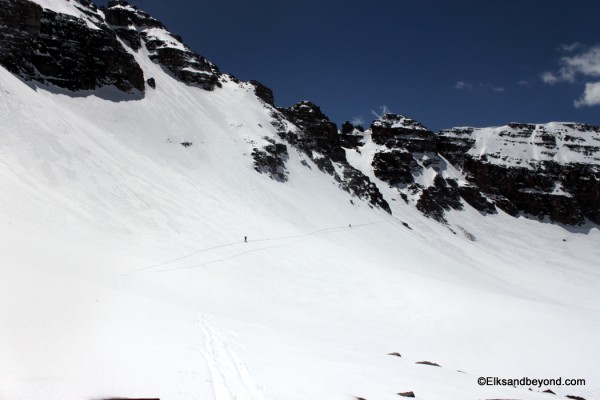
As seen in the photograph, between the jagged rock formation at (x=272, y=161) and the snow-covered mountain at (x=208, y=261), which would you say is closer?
the snow-covered mountain at (x=208, y=261)

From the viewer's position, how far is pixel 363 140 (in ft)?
394

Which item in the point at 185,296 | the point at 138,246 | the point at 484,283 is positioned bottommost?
the point at 185,296

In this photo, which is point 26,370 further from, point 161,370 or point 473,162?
point 473,162

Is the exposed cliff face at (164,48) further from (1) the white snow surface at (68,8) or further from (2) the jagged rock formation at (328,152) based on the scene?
(2) the jagged rock formation at (328,152)

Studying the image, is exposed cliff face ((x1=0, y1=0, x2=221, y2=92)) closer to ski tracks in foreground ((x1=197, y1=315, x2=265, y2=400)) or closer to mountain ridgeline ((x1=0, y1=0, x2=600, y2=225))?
mountain ridgeline ((x1=0, y1=0, x2=600, y2=225))

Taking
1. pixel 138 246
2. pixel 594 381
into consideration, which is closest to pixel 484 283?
pixel 594 381

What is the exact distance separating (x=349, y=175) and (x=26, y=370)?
73076 millimetres

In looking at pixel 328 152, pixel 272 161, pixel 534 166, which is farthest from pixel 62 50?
pixel 534 166

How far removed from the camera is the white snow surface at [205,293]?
6.81m

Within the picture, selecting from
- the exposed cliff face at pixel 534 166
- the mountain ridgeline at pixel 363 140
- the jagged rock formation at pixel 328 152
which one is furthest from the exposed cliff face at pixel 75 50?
the exposed cliff face at pixel 534 166

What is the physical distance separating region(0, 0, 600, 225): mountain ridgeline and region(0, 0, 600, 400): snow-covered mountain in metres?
0.46

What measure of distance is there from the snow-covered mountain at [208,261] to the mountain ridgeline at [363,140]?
46 cm

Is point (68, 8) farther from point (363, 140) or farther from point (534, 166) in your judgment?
point (534, 166)

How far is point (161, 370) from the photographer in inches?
253
